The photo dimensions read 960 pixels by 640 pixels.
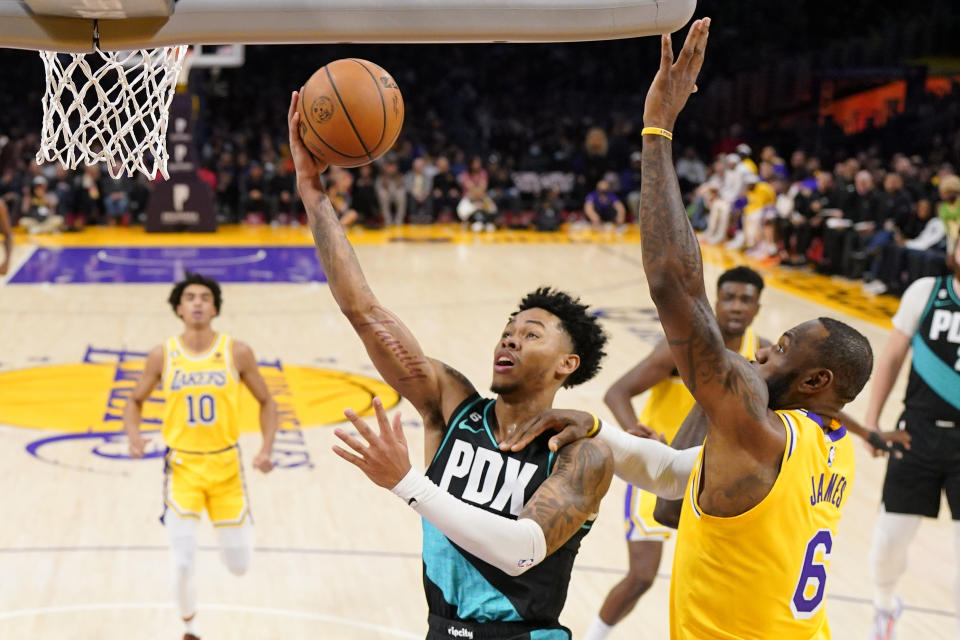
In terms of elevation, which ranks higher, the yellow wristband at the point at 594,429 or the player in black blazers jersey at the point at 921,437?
the yellow wristband at the point at 594,429

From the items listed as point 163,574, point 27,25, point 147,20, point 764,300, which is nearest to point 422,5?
point 147,20

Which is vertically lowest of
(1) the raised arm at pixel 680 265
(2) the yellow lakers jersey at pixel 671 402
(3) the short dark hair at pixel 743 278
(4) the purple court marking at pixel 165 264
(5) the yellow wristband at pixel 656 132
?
(4) the purple court marking at pixel 165 264

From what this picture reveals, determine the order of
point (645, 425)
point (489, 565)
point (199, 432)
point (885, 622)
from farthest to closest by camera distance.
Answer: point (199, 432) < point (885, 622) < point (645, 425) < point (489, 565)

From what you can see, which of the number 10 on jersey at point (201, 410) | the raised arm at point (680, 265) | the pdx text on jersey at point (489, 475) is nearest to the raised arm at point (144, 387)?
the number 10 on jersey at point (201, 410)

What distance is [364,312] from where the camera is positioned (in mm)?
3258

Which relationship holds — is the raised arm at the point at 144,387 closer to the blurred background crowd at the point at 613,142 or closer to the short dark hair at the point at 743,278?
the short dark hair at the point at 743,278

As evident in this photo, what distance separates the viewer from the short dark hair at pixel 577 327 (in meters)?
3.31

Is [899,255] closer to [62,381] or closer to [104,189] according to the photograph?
[62,381]

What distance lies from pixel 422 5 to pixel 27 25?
42.2 inches

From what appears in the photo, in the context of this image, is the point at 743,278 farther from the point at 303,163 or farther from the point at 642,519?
the point at 303,163

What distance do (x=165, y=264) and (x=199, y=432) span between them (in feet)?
37.5

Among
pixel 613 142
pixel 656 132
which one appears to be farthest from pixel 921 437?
pixel 613 142

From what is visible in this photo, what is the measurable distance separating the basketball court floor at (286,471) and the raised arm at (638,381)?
1179mm

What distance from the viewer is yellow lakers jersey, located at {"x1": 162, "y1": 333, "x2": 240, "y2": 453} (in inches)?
205
